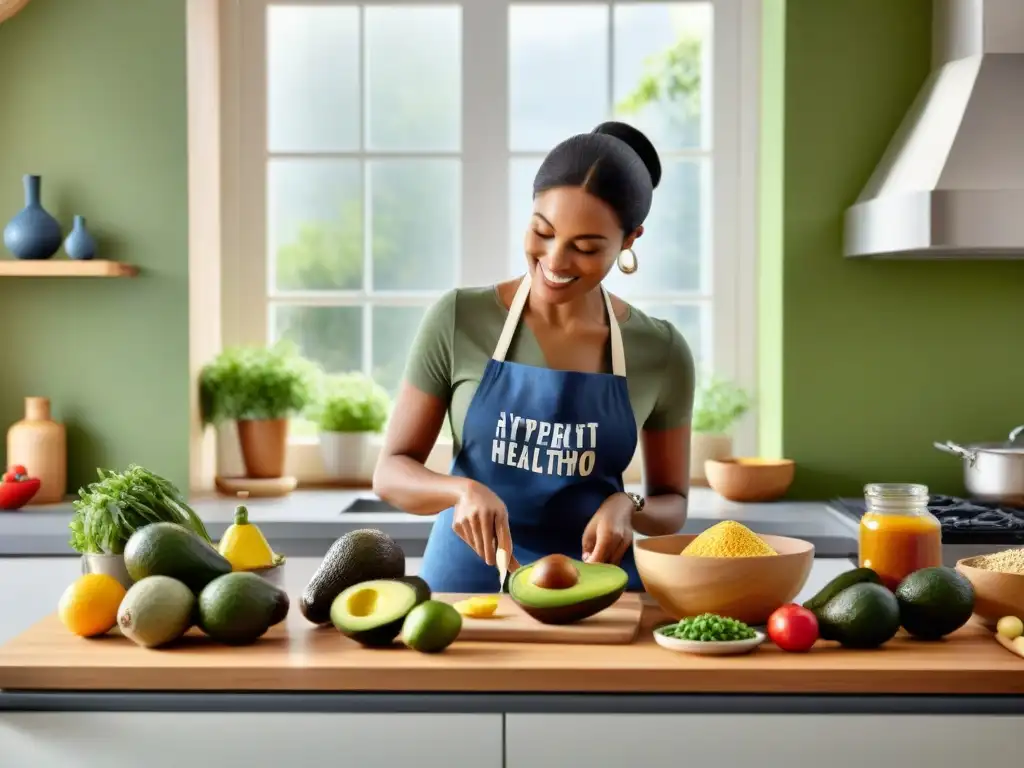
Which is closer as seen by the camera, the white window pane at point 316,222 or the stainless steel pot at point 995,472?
the stainless steel pot at point 995,472

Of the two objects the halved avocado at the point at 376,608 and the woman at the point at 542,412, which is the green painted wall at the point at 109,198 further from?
the halved avocado at the point at 376,608

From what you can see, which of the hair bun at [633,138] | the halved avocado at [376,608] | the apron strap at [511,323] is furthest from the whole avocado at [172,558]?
the hair bun at [633,138]

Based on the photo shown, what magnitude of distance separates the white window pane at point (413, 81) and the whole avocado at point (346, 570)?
2416mm

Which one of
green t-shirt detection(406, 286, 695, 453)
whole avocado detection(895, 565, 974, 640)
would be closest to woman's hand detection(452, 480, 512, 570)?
green t-shirt detection(406, 286, 695, 453)

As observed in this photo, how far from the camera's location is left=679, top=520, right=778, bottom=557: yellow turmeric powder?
1615mm

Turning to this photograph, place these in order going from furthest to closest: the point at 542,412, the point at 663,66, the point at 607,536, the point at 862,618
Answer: the point at 663,66, the point at 542,412, the point at 607,536, the point at 862,618

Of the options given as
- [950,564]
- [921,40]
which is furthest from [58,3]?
[950,564]

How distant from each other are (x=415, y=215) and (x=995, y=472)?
1.86 metres

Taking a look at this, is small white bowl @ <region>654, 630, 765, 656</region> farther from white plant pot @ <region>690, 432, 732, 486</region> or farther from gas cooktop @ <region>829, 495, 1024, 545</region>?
white plant pot @ <region>690, 432, 732, 486</region>

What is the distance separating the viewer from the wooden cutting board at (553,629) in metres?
1.55

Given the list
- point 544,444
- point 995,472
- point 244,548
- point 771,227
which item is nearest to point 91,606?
point 244,548

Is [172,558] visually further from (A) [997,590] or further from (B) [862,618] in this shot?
(A) [997,590]

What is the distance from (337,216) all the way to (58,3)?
999 millimetres

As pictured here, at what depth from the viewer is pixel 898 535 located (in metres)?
1.72
